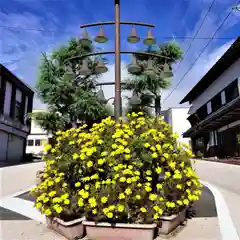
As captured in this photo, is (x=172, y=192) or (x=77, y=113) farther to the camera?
(x=77, y=113)

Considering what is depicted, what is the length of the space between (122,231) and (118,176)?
791mm

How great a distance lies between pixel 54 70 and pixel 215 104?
11939 mm

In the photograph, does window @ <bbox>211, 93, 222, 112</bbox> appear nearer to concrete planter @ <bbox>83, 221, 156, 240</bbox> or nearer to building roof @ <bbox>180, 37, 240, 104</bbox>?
building roof @ <bbox>180, 37, 240, 104</bbox>

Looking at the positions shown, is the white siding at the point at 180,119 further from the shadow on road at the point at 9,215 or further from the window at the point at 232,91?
the shadow on road at the point at 9,215

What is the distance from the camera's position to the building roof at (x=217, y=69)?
14.3 metres

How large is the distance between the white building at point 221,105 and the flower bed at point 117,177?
28.7ft

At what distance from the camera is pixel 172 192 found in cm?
416

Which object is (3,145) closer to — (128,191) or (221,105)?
(221,105)

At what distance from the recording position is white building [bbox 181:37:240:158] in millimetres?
14508

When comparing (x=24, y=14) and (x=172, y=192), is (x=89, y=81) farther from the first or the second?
(x=172, y=192)

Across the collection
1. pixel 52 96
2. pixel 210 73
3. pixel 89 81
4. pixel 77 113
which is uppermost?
pixel 210 73

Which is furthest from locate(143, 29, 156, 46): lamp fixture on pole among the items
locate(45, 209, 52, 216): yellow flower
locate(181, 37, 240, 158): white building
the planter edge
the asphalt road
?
locate(181, 37, 240, 158): white building

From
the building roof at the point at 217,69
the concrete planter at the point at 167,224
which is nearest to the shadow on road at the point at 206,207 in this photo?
the concrete planter at the point at 167,224

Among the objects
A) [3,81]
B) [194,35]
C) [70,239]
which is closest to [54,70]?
[3,81]
